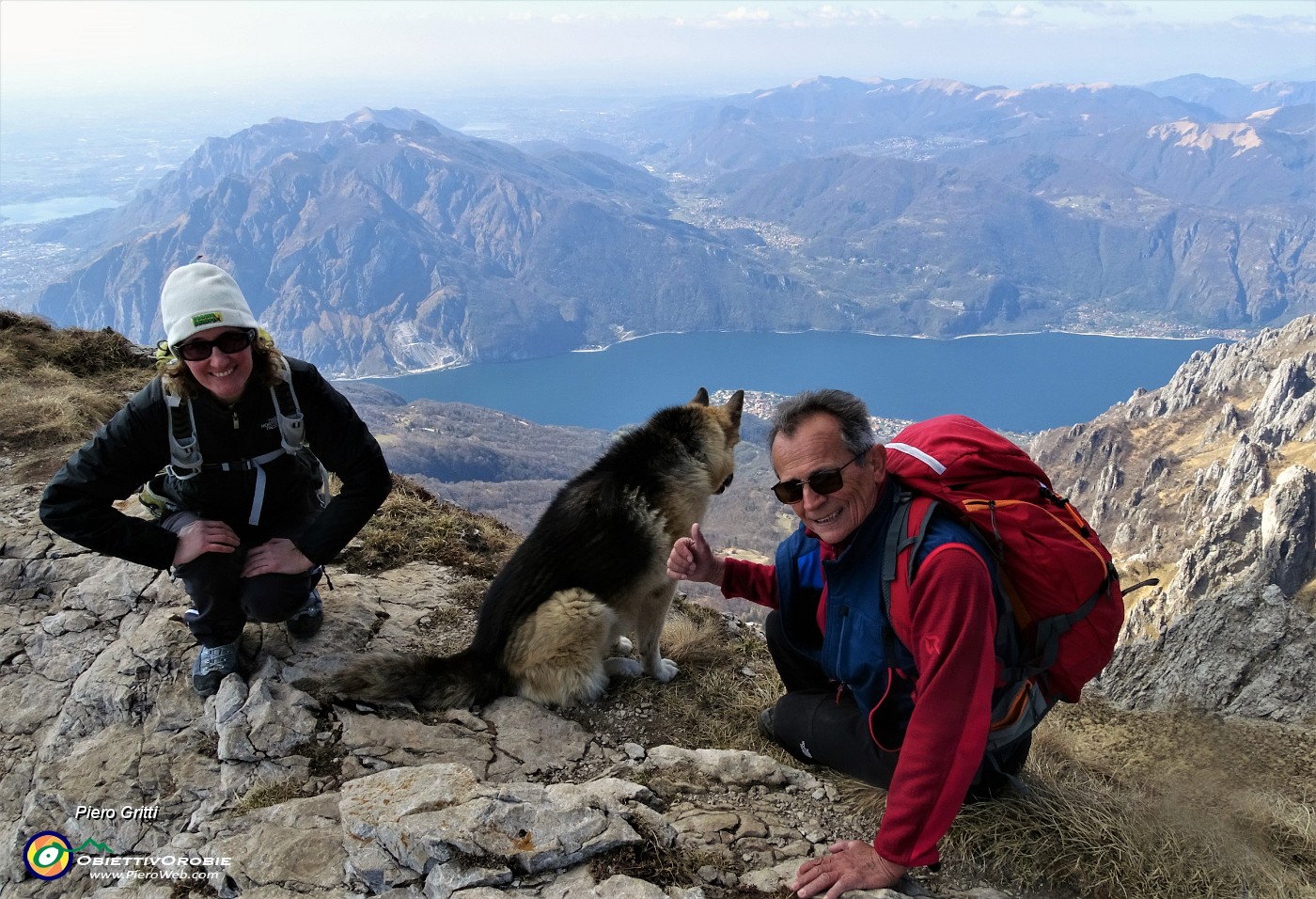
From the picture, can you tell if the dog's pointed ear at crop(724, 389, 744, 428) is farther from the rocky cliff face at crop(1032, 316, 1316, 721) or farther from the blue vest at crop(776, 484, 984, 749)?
the rocky cliff face at crop(1032, 316, 1316, 721)

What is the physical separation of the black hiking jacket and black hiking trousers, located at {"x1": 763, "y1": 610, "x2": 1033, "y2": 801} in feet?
11.3

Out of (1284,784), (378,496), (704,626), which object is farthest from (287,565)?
(1284,784)

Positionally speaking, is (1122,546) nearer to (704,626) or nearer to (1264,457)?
(1264,457)

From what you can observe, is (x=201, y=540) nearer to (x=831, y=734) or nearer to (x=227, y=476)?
(x=227, y=476)

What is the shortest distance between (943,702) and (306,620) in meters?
5.36

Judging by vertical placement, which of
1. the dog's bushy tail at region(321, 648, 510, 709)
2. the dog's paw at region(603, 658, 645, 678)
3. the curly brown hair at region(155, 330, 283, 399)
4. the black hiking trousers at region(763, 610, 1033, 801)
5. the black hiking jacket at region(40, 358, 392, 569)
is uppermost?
the curly brown hair at region(155, 330, 283, 399)

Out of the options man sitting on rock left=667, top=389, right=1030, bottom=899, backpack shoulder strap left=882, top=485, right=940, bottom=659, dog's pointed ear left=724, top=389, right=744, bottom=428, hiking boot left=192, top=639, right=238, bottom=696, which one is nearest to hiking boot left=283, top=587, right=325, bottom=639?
hiking boot left=192, top=639, right=238, bottom=696

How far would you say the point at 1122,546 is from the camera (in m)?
72.6

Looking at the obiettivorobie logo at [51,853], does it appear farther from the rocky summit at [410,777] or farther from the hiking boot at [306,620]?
the hiking boot at [306,620]

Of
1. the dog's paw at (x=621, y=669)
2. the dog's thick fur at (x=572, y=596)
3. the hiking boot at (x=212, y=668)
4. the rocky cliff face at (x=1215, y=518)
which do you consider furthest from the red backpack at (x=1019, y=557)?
the rocky cliff face at (x=1215, y=518)

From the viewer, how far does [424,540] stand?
8.86 metres

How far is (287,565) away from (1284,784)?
8491mm

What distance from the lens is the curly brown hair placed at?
4.71 meters

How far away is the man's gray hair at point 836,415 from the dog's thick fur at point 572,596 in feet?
8.62
